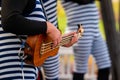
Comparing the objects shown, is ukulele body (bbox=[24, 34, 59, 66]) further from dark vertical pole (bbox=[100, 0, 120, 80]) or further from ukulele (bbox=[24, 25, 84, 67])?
dark vertical pole (bbox=[100, 0, 120, 80])

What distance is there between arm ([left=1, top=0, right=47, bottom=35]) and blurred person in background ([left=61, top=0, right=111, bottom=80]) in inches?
54.9

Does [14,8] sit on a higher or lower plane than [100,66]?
higher

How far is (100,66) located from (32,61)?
1663 mm

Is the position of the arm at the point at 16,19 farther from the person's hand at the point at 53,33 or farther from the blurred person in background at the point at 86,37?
the blurred person in background at the point at 86,37

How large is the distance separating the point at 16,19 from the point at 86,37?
155 cm

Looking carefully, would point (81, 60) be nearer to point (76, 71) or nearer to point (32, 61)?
point (76, 71)

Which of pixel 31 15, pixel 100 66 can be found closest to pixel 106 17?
pixel 100 66

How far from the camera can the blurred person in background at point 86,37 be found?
330 centimetres

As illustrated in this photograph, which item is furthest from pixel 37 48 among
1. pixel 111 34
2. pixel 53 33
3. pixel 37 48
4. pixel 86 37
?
pixel 111 34

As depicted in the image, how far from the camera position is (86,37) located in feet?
11.0

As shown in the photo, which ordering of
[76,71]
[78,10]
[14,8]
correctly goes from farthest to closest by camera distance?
[76,71] → [78,10] → [14,8]

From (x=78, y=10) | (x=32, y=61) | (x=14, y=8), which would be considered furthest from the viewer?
(x=78, y=10)

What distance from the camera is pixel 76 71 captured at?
11.5 feet

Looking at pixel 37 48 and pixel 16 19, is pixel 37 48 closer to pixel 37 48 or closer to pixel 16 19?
pixel 37 48
